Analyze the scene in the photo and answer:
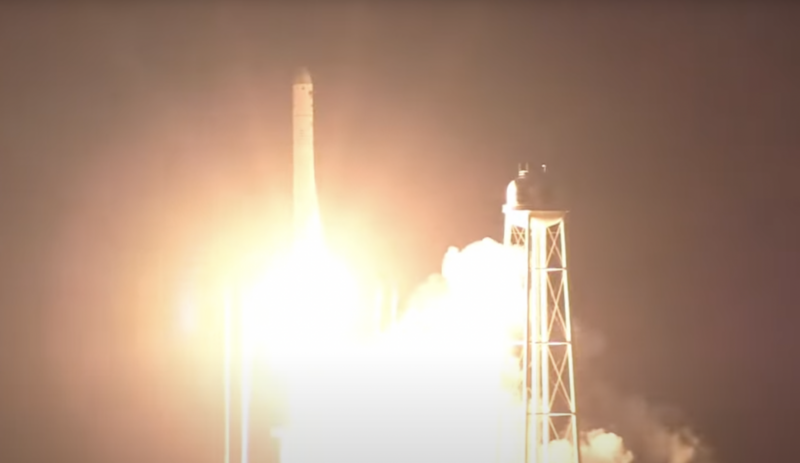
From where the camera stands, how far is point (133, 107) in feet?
21.5

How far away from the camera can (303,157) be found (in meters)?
6.54

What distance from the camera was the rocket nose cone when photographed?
257 inches

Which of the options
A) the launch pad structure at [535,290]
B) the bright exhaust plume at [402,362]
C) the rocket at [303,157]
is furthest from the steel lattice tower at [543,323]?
the rocket at [303,157]

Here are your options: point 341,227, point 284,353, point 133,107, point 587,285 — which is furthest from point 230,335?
point 587,285

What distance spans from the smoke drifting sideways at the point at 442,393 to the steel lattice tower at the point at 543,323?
0.35 ft

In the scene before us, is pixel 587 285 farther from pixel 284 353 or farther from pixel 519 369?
pixel 284 353

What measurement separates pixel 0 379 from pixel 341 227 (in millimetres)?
1823

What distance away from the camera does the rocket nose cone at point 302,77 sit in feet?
21.4

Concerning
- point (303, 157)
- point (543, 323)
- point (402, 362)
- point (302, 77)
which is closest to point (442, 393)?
point (402, 362)

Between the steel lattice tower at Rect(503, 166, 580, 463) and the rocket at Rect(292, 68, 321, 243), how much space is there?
37.6 inches

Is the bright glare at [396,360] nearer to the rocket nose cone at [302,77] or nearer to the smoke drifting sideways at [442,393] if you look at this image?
the smoke drifting sideways at [442,393]

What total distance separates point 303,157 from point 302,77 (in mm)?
391

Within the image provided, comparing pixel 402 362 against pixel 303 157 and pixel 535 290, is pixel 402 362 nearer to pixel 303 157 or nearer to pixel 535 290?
pixel 535 290

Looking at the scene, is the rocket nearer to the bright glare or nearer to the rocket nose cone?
the rocket nose cone
